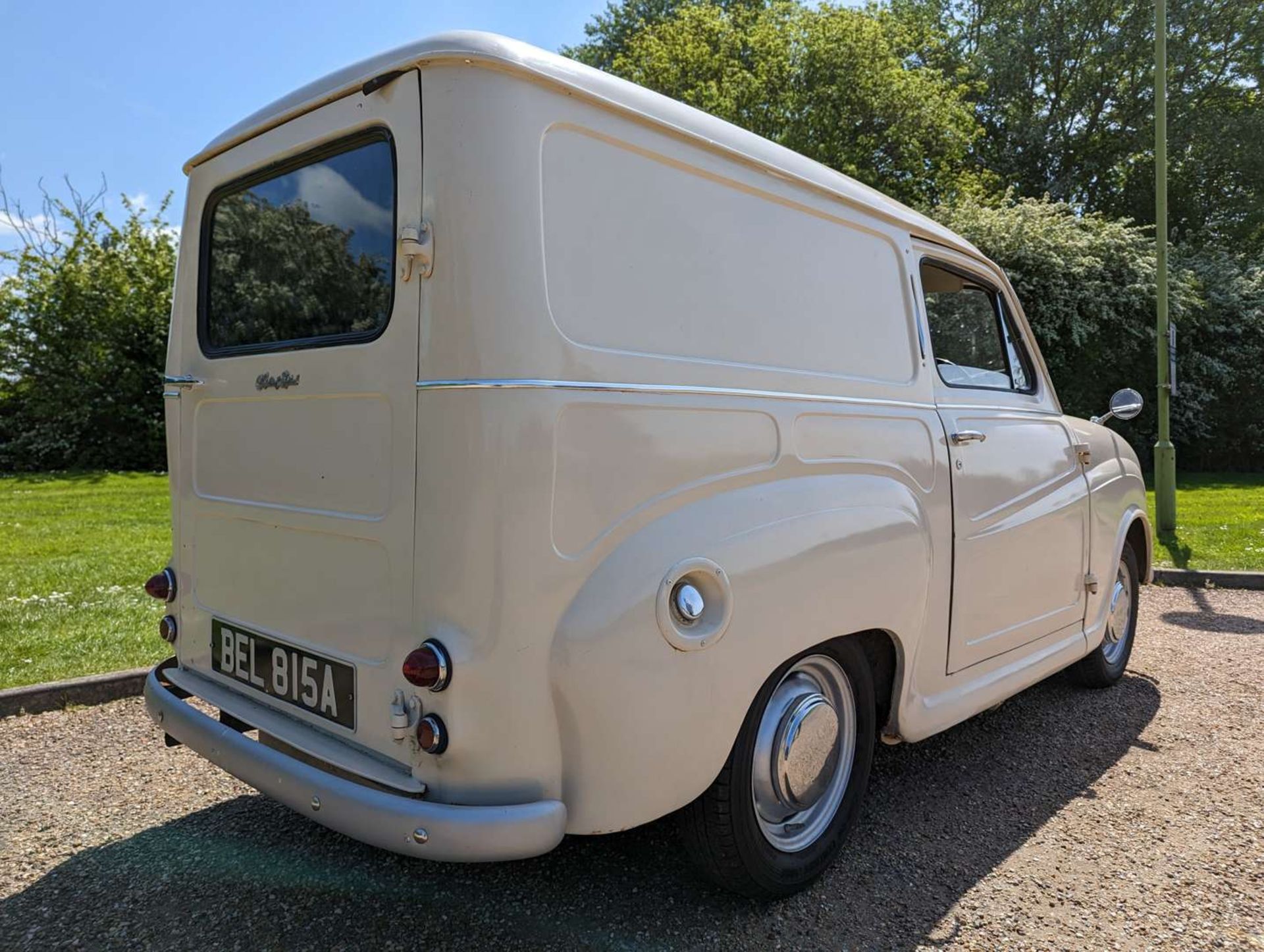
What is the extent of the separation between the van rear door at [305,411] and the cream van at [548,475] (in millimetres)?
12

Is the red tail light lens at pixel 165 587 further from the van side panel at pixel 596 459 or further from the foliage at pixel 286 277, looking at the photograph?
the van side panel at pixel 596 459

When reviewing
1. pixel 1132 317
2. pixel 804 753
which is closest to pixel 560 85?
pixel 804 753

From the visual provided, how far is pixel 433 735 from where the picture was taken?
6.74ft

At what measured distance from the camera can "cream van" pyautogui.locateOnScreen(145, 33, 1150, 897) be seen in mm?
2061

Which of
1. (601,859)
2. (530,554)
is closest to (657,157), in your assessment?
(530,554)

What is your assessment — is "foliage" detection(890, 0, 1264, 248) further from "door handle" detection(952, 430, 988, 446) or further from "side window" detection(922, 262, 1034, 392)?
"door handle" detection(952, 430, 988, 446)

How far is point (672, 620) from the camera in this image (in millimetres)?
Answer: 2188

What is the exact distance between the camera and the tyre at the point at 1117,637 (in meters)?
4.63

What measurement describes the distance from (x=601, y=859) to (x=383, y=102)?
228cm

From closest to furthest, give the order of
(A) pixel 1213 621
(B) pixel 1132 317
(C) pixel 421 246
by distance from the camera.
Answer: (C) pixel 421 246
(A) pixel 1213 621
(B) pixel 1132 317

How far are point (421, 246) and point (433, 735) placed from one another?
3.68 ft

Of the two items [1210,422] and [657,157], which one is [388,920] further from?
[1210,422]

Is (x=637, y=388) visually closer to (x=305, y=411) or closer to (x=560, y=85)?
(x=560, y=85)

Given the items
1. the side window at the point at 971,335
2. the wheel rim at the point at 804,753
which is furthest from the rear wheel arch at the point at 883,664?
the side window at the point at 971,335
